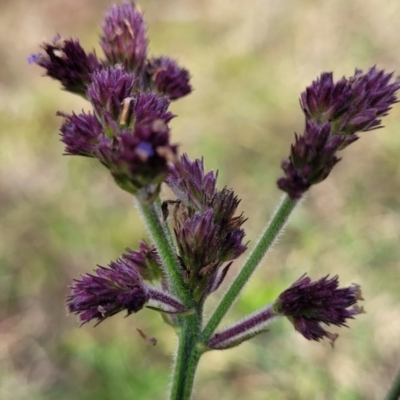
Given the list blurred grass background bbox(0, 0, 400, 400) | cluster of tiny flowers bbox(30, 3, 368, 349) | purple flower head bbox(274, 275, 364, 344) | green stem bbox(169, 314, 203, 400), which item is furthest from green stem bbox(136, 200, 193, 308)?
blurred grass background bbox(0, 0, 400, 400)

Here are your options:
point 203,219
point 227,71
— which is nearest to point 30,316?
point 203,219

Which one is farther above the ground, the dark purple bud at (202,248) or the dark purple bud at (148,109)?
the dark purple bud at (148,109)

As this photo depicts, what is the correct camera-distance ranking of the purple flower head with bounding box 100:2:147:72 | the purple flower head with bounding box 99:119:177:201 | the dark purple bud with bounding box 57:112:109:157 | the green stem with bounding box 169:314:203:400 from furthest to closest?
1. the purple flower head with bounding box 100:2:147:72
2. the green stem with bounding box 169:314:203:400
3. the dark purple bud with bounding box 57:112:109:157
4. the purple flower head with bounding box 99:119:177:201

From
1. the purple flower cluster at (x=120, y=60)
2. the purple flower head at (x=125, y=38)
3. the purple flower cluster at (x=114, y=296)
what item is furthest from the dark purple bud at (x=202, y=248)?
the purple flower head at (x=125, y=38)

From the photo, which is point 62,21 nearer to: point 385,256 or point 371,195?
point 371,195

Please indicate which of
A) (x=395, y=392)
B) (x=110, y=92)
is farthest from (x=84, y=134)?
(x=395, y=392)

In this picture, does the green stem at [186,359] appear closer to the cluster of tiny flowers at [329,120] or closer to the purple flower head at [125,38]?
the cluster of tiny flowers at [329,120]

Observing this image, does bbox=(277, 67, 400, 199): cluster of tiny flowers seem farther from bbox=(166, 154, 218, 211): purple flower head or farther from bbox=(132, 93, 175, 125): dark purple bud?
bbox=(132, 93, 175, 125): dark purple bud
